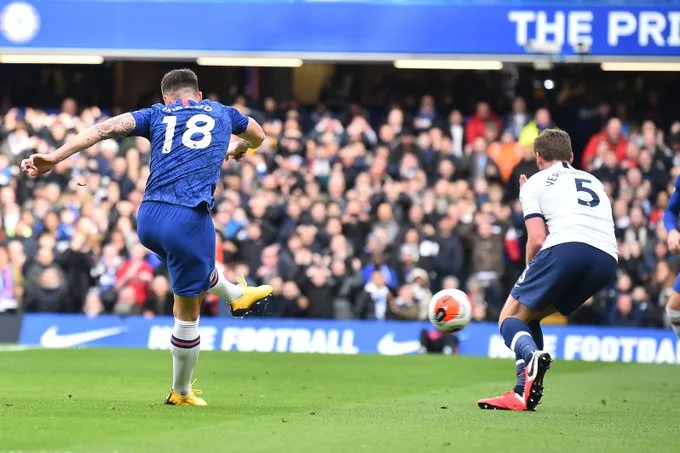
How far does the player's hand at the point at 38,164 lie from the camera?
28.9ft

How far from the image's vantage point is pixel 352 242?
20.4 meters

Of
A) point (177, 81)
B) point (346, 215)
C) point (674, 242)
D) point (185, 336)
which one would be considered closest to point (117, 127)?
point (177, 81)

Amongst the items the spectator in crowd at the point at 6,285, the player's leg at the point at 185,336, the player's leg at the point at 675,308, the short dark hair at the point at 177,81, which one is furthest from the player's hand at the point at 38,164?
the spectator in crowd at the point at 6,285

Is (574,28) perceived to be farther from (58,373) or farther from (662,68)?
(58,373)

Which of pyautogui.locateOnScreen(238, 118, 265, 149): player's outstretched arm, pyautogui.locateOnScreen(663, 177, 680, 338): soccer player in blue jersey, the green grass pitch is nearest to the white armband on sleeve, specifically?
pyautogui.locateOnScreen(663, 177, 680, 338): soccer player in blue jersey

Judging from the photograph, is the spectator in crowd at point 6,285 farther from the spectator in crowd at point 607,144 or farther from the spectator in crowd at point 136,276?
the spectator in crowd at point 607,144

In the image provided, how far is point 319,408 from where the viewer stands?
9.85 meters

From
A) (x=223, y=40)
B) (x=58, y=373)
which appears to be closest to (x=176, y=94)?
(x=58, y=373)

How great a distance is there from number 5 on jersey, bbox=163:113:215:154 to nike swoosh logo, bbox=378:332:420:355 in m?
9.49

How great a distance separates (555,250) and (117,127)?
10.5 ft

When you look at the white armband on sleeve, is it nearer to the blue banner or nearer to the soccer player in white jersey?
the soccer player in white jersey

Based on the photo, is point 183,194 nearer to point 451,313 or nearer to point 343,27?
point 451,313

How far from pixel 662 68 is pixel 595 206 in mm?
12683

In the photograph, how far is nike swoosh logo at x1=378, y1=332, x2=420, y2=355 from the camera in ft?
60.7
